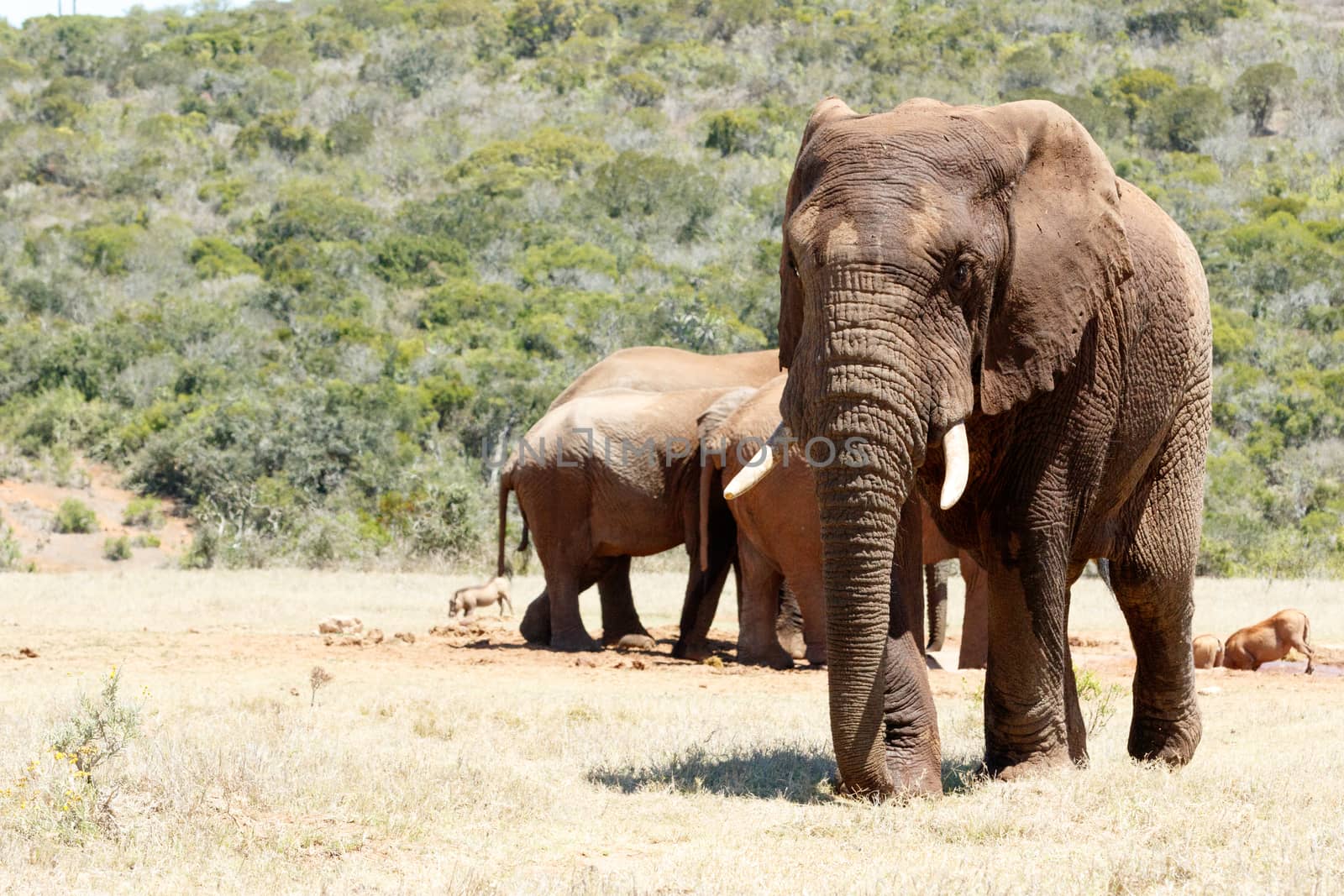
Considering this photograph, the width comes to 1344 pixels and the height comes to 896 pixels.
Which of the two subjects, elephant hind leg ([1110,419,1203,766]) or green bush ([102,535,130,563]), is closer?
elephant hind leg ([1110,419,1203,766])

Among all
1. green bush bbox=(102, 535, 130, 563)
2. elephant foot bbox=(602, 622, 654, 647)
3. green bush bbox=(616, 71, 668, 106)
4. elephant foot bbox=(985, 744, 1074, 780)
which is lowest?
elephant foot bbox=(602, 622, 654, 647)

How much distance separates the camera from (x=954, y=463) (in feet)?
17.7

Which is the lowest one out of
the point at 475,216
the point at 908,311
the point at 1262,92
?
the point at 908,311

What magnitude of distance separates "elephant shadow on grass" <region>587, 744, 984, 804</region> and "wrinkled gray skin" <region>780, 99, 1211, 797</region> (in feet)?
1.10

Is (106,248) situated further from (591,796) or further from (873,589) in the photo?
(873,589)

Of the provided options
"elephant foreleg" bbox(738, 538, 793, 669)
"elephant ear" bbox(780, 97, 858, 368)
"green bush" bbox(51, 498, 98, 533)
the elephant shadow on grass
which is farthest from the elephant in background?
"green bush" bbox(51, 498, 98, 533)

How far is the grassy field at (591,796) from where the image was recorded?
16.2 ft

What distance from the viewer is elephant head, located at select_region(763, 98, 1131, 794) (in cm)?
529

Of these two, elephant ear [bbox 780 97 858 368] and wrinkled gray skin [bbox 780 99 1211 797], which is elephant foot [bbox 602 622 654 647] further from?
elephant ear [bbox 780 97 858 368]

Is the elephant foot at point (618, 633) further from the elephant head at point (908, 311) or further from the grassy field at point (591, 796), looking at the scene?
the elephant head at point (908, 311)

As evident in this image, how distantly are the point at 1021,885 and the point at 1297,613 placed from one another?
7664 mm

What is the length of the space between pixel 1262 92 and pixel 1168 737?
5185cm

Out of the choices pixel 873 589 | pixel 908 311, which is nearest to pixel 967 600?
pixel 873 589

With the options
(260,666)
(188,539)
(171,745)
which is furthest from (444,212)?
(171,745)
